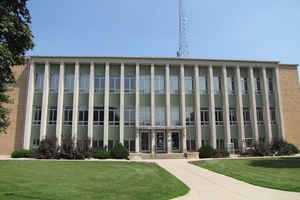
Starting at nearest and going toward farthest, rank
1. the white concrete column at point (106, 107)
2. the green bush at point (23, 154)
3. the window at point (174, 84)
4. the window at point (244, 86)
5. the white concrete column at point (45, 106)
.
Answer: the green bush at point (23, 154) < the white concrete column at point (45, 106) < the white concrete column at point (106, 107) < the window at point (174, 84) < the window at point (244, 86)

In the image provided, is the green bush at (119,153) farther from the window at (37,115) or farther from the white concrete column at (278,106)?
the white concrete column at (278,106)

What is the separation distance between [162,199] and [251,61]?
29.4 m

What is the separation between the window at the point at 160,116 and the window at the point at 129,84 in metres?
4.40

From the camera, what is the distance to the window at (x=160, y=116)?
29.6m

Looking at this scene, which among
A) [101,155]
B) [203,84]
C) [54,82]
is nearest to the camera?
[101,155]

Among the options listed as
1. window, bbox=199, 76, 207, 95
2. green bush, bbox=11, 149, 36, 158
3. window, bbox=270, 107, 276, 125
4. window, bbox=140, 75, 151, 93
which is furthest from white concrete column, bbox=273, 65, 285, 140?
green bush, bbox=11, 149, 36, 158

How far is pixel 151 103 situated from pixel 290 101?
20.7m

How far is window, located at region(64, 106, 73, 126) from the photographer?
28938 mm

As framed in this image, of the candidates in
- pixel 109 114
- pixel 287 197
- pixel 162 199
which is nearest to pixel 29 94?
pixel 109 114

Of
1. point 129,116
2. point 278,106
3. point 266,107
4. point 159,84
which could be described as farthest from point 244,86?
point 129,116

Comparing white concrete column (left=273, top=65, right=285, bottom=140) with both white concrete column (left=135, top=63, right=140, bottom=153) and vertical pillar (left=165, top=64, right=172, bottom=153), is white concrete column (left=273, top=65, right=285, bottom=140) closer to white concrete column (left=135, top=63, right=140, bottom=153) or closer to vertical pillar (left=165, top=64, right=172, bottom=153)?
vertical pillar (left=165, top=64, right=172, bottom=153)

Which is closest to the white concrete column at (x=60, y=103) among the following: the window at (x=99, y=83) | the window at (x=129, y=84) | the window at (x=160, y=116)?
the window at (x=99, y=83)

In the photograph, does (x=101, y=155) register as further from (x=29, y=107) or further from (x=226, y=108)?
(x=226, y=108)

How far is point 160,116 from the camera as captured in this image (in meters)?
29.9
